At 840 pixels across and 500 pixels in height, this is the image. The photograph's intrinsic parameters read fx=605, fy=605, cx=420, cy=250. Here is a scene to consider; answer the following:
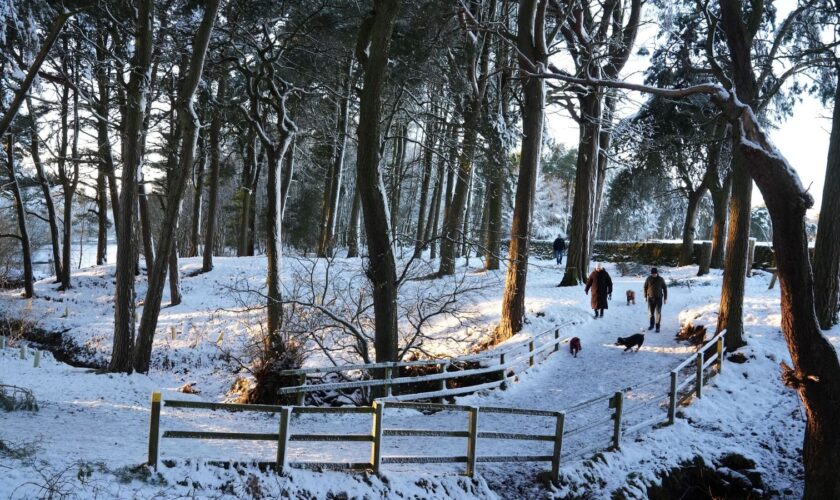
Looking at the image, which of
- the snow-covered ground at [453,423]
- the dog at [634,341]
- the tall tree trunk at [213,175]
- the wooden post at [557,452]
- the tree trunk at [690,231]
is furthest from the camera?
the tree trunk at [690,231]

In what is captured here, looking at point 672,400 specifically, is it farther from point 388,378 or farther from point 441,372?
point 441,372

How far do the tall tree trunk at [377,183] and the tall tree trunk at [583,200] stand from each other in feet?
33.8

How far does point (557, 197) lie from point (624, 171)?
1223 inches

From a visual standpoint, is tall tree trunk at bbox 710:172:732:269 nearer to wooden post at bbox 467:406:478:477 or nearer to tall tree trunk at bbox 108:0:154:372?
wooden post at bbox 467:406:478:477

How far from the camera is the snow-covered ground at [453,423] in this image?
654 cm

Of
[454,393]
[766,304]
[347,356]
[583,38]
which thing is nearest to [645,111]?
[583,38]

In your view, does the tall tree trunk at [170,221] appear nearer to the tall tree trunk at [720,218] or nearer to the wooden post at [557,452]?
the wooden post at [557,452]

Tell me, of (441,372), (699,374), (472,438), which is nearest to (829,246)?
(699,374)

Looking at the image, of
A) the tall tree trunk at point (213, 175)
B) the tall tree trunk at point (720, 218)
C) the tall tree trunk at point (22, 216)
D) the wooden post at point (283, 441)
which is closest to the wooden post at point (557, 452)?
the wooden post at point (283, 441)

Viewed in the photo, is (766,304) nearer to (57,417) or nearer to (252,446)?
(252,446)

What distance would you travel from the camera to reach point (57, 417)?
9484 millimetres

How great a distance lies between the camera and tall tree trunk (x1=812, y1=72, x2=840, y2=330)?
14.0 m

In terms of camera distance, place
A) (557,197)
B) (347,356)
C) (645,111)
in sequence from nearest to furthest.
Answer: (347,356), (645,111), (557,197)

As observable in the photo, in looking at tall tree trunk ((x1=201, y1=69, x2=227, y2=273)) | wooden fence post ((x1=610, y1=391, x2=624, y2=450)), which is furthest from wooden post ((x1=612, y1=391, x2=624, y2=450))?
tall tree trunk ((x1=201, y1=69, x2=227, y2=273))
